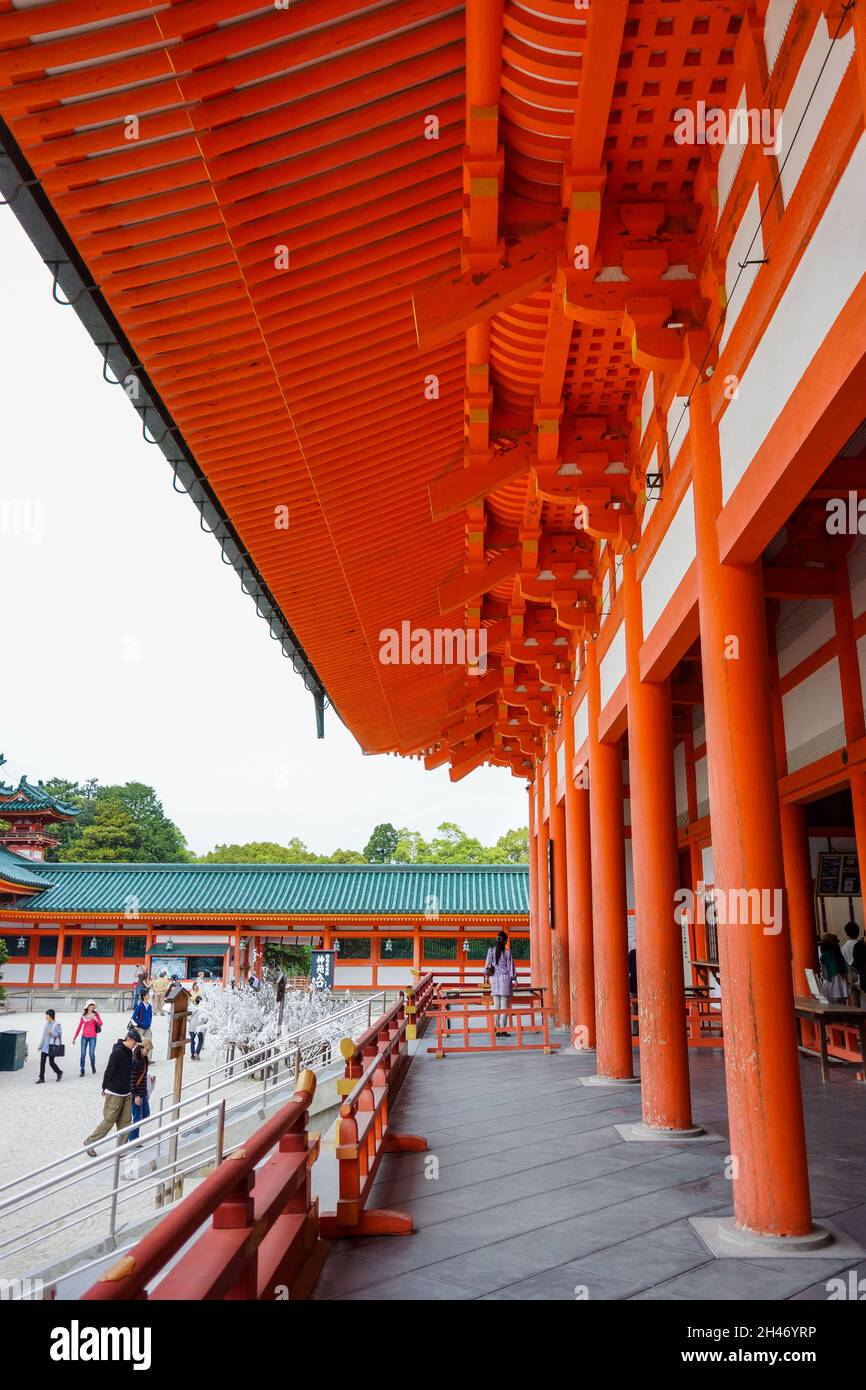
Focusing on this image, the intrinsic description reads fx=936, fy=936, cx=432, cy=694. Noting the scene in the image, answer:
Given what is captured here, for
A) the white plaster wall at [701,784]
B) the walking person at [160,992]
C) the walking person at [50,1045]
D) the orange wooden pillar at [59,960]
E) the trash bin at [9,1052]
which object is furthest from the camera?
the orange wooden pillar at [59,960]

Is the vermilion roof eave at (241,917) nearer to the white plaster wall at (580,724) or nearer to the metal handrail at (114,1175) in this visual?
the metal handrail at (114,1175)

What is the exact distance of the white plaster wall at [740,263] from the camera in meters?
4.05

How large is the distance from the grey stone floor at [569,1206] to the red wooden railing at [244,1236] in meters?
0.24

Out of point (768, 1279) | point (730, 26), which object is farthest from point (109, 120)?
point (768, 1279)

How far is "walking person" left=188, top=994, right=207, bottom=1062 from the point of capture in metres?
22.0

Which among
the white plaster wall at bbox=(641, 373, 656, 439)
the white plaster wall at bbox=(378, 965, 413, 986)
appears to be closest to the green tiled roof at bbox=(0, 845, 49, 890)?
the white plaster wall at bbox=(378, 965, 413, 986)

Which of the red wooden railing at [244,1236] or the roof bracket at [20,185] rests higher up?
the roof bracket at [20,185]

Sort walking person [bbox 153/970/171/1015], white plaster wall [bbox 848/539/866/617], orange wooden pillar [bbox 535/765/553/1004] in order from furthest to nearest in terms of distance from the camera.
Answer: walking person [bbox 153/970/171/1015] → orange wooden pillar [bbox 535/765/553/1004] → white plaster wall [bbox 848/539/866/617]

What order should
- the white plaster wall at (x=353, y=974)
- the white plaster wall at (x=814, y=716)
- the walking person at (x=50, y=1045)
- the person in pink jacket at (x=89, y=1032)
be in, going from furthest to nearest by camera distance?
the white plaster wall at (x=353, y=974)
the person in pink jacket at (x=89, y=1032)
the walking person at (x=50, y=1045)
the white plaster wall at (x=814, y=716)

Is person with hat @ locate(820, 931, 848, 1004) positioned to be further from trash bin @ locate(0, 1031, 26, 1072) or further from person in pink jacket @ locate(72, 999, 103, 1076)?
trash bin @ locate(0, 1031, 26, 1072)

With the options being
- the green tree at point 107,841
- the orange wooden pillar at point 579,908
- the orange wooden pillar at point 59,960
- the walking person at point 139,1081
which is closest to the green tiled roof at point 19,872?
the orange wooden pillar at point 59,960

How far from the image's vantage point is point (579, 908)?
1174cm

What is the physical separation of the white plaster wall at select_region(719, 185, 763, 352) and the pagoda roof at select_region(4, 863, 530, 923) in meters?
25.6
